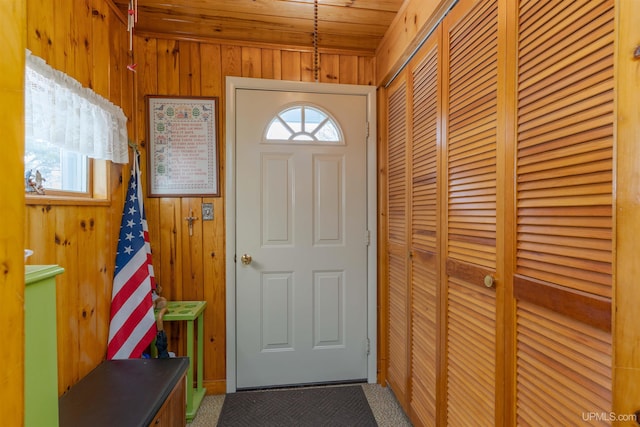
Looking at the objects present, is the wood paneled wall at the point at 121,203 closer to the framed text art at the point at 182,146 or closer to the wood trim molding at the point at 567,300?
the framed text art at the point at 182,146

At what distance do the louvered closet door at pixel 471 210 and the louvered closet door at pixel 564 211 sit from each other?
0.13 meters

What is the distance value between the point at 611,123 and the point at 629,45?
20 centimetres

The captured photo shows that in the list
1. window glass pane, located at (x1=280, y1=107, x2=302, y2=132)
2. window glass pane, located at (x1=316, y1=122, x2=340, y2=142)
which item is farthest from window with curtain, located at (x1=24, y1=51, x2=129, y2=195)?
window glass pane, located at (x1=316, y1=122, x2=340, y2=142)

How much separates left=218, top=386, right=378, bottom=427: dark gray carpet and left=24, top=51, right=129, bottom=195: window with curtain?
1.56 m

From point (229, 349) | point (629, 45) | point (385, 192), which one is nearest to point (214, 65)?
point (385, 192)

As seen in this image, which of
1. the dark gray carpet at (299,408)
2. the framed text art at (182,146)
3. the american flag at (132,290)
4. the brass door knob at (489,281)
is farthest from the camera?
the framed text art at (182,146)

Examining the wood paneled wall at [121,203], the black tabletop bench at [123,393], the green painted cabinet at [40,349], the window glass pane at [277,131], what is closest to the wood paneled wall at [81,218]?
the wood paneled wall at [121,203]

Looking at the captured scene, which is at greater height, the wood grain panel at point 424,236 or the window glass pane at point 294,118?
the window glass pane at point 294,118

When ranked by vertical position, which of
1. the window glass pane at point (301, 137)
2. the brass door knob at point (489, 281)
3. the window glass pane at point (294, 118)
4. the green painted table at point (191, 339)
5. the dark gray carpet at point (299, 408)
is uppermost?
the window glass pane at point (294, 118)

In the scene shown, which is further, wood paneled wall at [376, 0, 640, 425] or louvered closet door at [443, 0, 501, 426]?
louvered closet door at [443, 0, 501, 426]

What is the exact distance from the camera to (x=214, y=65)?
201 cm

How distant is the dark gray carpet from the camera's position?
1.73 metres

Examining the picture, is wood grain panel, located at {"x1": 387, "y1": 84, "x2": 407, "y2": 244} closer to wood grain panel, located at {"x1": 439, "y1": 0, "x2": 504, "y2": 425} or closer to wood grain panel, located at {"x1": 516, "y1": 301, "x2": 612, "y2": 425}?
wood grain panel, located at {"x1": 439, "y1": 0, "x2": 504, "y2": 425}

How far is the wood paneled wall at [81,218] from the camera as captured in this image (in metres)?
1.14
